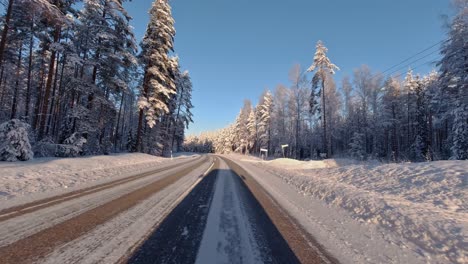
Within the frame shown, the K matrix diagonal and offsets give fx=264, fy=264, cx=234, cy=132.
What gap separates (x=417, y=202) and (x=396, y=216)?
2.10 meters

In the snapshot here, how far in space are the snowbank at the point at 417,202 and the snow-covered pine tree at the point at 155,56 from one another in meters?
17.7

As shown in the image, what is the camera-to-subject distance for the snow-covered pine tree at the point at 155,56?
81.3 ft

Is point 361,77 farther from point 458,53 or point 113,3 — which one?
point 113,3

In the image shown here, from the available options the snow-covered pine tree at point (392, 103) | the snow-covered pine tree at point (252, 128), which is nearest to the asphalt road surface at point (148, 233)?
the snow-covered pine tree at point (392, 103)

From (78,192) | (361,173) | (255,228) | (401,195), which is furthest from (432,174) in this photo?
(78,192)

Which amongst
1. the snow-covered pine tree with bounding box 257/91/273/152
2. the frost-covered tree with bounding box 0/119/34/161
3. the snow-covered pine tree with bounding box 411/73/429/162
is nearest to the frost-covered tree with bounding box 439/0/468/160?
the snow-covered pine tree with bounding box 411/73/429/162

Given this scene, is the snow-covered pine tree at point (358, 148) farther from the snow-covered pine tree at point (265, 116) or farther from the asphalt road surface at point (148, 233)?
the asphalt road surface at point (148, 233)

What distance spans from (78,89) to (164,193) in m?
13.5

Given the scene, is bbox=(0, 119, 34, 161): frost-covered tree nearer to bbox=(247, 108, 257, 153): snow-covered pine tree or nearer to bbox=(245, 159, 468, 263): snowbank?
bbox=(245, 159, 468, 263): snowbank

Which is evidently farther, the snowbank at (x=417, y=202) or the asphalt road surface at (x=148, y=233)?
the snowbank at (x=417, y=202)

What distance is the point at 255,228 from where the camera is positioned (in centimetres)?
484

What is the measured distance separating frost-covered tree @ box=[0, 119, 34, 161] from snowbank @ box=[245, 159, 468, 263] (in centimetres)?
1287

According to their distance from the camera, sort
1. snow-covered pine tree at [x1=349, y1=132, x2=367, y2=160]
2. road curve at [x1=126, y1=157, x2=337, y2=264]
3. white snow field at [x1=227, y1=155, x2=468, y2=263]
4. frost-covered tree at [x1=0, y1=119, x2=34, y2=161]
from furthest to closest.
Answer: snow-covered pine tree at [x1=349, y1=132, x2=367, y2=160], frost-covered tree at [x1=0, y1=119, x2=34, y2=161], white snow field at [x1=227, y1=155, x2=468, y2=263], road curve at [x1=126, y1=157, x2=337, y2=264]

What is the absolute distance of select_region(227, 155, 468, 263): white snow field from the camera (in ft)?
13.3
